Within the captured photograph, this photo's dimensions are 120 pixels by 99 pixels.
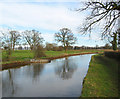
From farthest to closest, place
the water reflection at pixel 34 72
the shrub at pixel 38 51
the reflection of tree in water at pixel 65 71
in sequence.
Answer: the shrub at pixel 38 51, the reflection of tree in water at pixel 65 71, the water reflection at pixel 34 72

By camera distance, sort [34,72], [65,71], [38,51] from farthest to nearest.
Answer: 1. [38,51]
2. [65,71]
3. [34,72]

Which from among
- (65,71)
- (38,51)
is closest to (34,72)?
(65,71)

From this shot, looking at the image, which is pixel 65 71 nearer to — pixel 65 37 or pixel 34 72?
pixel 34 72

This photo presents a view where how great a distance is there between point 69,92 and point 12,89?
399 centimetres

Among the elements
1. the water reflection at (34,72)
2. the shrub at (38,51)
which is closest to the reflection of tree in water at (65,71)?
the water reflection at (34,72)

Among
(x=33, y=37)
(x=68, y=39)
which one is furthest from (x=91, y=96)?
(x=33, y=37)

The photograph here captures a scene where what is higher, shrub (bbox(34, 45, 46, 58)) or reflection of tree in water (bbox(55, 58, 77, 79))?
shrub (bbox(34, 45, 46, 58))

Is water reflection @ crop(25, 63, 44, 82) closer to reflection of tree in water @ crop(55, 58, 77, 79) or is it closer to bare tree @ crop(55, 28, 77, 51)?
reflection of tree in water @ crop(55, 58, 77, 79)

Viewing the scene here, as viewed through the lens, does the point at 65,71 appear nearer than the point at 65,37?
Yes

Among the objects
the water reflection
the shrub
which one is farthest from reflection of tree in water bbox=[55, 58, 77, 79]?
the shrub

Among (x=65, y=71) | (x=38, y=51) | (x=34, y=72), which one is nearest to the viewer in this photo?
(x=34, y=72)

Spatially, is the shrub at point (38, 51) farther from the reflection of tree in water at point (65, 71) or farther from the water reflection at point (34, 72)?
the reflection of tree in water at point (65, 71)

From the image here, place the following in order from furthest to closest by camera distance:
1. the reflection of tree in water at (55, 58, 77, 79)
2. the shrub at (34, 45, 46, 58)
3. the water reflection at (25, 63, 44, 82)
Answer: the shrub at (34, 45, 46, 58), the reflection of tree in water at (55, 58, 77, 79), the water reflection at (25, 63, 44, 82)

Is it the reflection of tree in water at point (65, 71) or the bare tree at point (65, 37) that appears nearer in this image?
the reflection of tree in water at point (65, 71)
